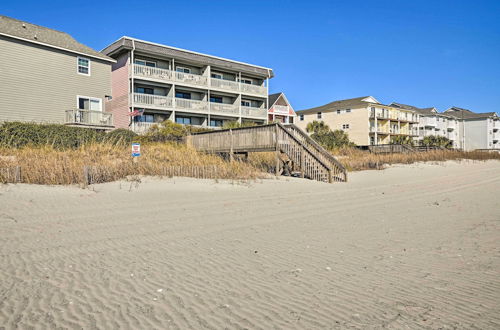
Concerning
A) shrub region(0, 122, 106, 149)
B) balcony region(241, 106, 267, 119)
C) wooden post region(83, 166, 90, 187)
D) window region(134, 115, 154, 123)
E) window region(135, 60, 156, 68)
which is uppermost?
window region(135, 60, 156, 68)

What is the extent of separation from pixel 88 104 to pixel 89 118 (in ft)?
5.82

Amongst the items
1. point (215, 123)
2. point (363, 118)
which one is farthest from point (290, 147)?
point (363, 118)

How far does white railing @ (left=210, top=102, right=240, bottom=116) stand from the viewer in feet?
124

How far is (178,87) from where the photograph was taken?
120ft

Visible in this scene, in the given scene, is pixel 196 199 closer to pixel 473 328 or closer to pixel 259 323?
pixel 259 323

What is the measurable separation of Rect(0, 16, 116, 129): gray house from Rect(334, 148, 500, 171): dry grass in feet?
56.2

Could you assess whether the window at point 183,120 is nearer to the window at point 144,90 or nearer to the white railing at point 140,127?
the window at point 144,90

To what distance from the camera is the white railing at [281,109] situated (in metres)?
49.3

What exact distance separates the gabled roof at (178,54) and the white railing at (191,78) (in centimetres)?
153

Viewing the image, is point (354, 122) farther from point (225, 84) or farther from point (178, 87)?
point (178, 87)

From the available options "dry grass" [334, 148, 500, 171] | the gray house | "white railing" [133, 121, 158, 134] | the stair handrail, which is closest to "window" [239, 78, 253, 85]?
"white railing" [133, 121, 158, 134]

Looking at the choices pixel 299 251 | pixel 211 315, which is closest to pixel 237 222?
pixel 299 251

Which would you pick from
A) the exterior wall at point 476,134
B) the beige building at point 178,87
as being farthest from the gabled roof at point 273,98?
the exterior wall at point 476,134

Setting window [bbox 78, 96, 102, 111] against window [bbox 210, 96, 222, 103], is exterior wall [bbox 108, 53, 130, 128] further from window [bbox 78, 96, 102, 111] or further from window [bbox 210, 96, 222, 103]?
window [bbox 210, 96, 222, 103]
